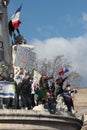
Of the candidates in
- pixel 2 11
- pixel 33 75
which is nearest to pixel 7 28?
pixel 2 11

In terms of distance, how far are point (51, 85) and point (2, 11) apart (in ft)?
18.9

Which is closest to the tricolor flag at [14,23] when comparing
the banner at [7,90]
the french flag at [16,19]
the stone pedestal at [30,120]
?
the french flag at [16,19]

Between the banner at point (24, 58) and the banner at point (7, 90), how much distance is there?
376cm

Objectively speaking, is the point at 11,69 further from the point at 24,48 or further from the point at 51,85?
the point at 51,85

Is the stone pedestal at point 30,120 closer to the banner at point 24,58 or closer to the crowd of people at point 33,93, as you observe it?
the crowd of people at point 33,93

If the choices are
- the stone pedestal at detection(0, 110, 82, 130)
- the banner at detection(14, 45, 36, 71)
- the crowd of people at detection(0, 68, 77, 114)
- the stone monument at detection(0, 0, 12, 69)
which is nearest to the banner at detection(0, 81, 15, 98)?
the crowd of people at detection(0, 68, 77, 114)

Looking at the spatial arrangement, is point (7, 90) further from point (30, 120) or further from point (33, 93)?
point (30, 120)

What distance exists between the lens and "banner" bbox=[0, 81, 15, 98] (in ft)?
80.8

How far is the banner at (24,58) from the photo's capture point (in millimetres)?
28513

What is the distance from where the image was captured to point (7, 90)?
24.8 m

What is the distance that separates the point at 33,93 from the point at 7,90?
1.45 meters

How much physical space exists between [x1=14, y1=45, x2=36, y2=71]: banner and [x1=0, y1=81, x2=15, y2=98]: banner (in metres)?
3.76

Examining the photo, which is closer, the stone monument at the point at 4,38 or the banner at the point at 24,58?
the banner at the point at 24,58

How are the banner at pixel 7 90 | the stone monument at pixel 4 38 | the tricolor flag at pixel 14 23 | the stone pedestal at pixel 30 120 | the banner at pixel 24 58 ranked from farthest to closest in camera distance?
the tricolor flag at pixel 14 23, the stone monument at pixel 4 38, the banner at pixel 24 58, the banner at pixel 7 90, the stone pedestal at pixel 30 120
